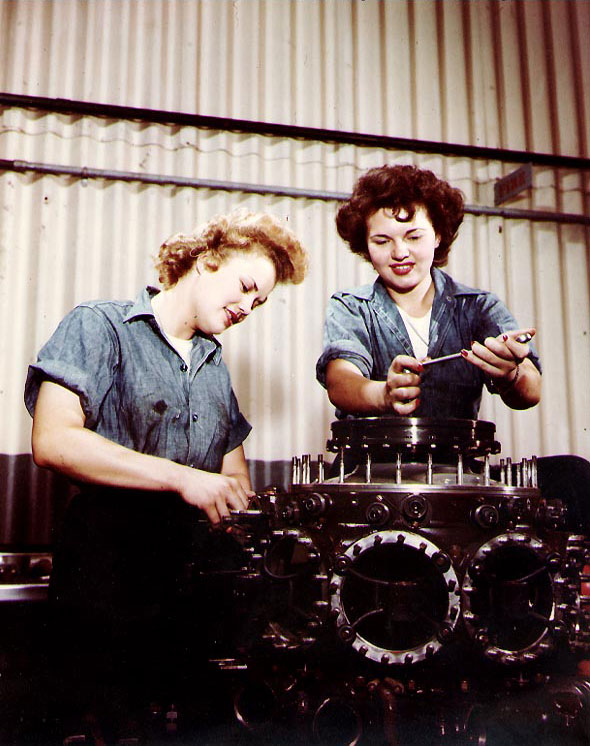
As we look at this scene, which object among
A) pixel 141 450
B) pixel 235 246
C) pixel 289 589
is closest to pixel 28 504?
pixel 141 450

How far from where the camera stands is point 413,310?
1019mm

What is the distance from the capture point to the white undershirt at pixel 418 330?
100cm

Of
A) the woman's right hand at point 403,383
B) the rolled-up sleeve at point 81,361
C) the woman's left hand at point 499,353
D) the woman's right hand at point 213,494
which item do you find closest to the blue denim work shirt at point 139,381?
the rolled-up sleeve at point 81,361

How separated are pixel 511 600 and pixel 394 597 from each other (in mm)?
104

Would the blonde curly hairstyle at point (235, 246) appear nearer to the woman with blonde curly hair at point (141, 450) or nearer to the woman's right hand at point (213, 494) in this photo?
the woman with blonde curly hair at point (141, 450)

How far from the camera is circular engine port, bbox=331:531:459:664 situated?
1.82 ft

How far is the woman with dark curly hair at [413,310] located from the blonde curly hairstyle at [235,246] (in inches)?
3.6

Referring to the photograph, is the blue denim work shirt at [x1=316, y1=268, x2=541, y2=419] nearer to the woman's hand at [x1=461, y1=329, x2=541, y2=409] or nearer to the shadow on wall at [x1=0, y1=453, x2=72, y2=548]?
the woman's hand at [x1=461, y1=329, x2=541, y2=409]

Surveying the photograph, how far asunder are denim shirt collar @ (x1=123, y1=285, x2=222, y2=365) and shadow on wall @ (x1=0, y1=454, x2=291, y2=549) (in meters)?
0.27

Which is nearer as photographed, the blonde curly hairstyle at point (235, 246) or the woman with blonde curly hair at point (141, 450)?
the woman with blonde curly hair at point (141, 450)

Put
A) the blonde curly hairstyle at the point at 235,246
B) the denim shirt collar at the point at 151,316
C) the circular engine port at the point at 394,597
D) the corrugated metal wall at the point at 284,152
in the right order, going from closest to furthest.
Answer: the circular engine port at the point at 394,597, the denim shirt collar at the point at 151,316, the blonde curly hairstyle at the point at 235,246, the corrugated metal wall at the point at 284,152

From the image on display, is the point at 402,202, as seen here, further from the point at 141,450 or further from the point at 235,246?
the point at 141,450

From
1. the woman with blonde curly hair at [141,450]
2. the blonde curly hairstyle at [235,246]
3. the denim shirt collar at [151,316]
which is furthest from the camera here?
the blonde curly hairstyle at [235,246]

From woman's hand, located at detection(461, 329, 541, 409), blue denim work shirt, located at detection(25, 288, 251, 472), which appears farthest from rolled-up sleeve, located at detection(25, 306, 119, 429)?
woman's hand, located at detection(461, 329, 541, 409)
